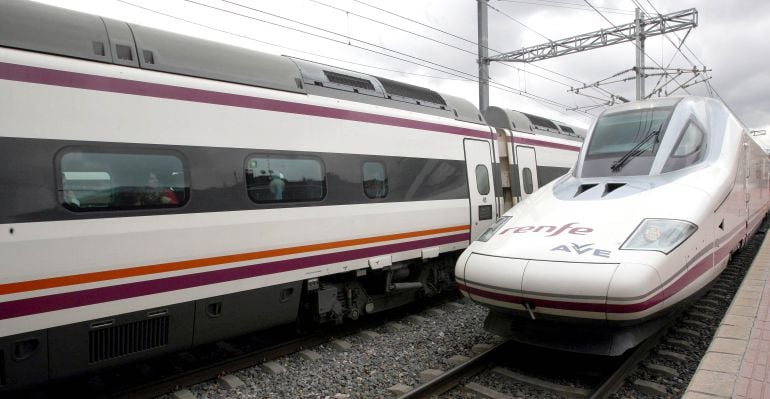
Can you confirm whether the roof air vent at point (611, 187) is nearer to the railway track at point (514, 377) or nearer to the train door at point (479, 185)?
the railway track at point (514, 377)

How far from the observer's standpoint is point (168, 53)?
4.34 m

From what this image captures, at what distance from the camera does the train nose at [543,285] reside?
3.78m

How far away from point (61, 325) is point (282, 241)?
196 centimetres

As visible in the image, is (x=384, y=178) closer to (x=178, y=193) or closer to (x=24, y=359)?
(x=178, y=193)

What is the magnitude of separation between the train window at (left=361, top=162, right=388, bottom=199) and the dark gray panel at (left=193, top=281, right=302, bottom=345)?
146cm

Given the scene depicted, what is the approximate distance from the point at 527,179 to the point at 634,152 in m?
3.32

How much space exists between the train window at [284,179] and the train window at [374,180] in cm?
68

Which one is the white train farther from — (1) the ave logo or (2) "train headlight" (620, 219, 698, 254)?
(2) "train headlight" (620, 219, 698, 254)

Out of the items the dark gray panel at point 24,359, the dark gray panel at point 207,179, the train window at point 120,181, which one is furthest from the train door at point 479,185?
the dark gray panel at point 24,359

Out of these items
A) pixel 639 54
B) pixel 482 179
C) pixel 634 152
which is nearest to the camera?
pixel 634 152

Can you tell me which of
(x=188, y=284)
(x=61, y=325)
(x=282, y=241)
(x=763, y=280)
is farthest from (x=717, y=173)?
(x=61, y=325)

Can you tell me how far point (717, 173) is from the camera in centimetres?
535

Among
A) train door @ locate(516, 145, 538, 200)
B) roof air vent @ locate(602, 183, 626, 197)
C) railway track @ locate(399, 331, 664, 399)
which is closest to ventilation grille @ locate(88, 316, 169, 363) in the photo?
railway track @ locate(399, 331, 664, 399)

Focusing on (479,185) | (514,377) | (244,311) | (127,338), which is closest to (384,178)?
(479,185)
